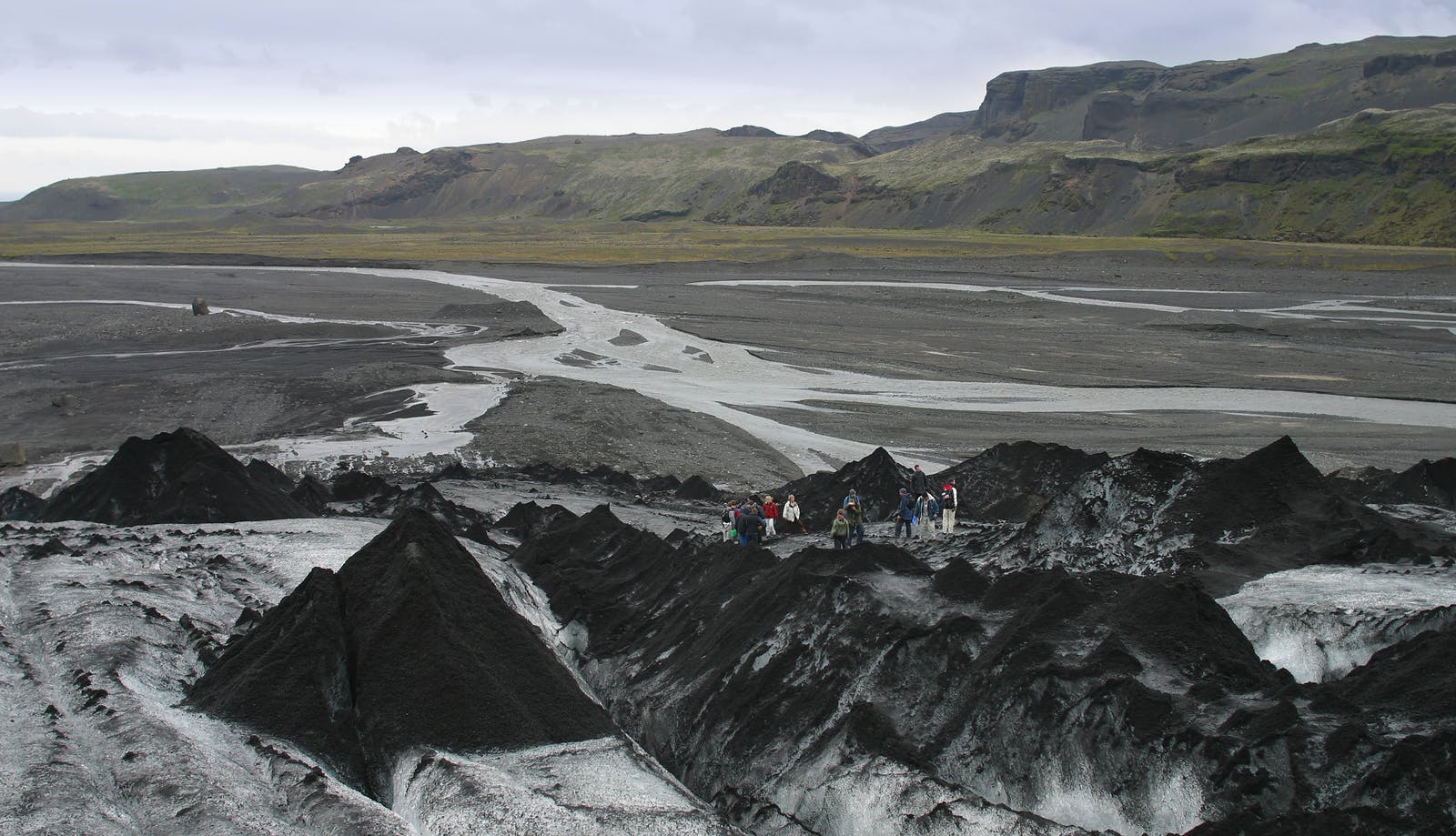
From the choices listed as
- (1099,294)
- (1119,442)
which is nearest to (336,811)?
(1119,442)

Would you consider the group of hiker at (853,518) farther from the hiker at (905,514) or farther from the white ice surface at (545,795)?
the white ice surface at (545,795)

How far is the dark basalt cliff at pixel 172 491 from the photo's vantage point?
24.6 metres

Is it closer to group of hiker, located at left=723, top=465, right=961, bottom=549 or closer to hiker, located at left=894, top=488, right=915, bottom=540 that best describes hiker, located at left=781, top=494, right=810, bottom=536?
group of hiker, located at left=723, top=465, right=961, bottom=549

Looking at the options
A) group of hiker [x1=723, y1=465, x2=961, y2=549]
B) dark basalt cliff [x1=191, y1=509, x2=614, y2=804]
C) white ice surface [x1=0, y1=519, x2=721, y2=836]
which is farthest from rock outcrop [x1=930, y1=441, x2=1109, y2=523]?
white ice surface [x1=0, y1=519, x2=721, y2=836]

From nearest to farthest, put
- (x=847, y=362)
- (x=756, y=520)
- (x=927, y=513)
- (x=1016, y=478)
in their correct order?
1. (x=756, y=520)
2. (x=927, y=513)
3. (x=1016, y=478)
4. (x=847, y=362)

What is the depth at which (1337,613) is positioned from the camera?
49.3 feet

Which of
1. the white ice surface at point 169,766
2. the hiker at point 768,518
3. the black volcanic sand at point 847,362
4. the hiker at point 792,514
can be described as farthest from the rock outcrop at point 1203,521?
the black volcanic sand at point 847,362

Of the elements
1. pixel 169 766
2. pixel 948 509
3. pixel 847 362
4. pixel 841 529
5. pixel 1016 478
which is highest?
pixel 169 766

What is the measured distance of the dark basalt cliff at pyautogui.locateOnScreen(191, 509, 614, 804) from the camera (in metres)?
12.8

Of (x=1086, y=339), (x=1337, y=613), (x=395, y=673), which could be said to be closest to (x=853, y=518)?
(x=1337, y=613)

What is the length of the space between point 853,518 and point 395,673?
10712 millimetres

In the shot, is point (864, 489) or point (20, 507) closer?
point (864, 489)

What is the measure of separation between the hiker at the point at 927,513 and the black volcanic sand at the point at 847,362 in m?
11.8

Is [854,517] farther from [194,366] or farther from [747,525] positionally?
[194,366]
